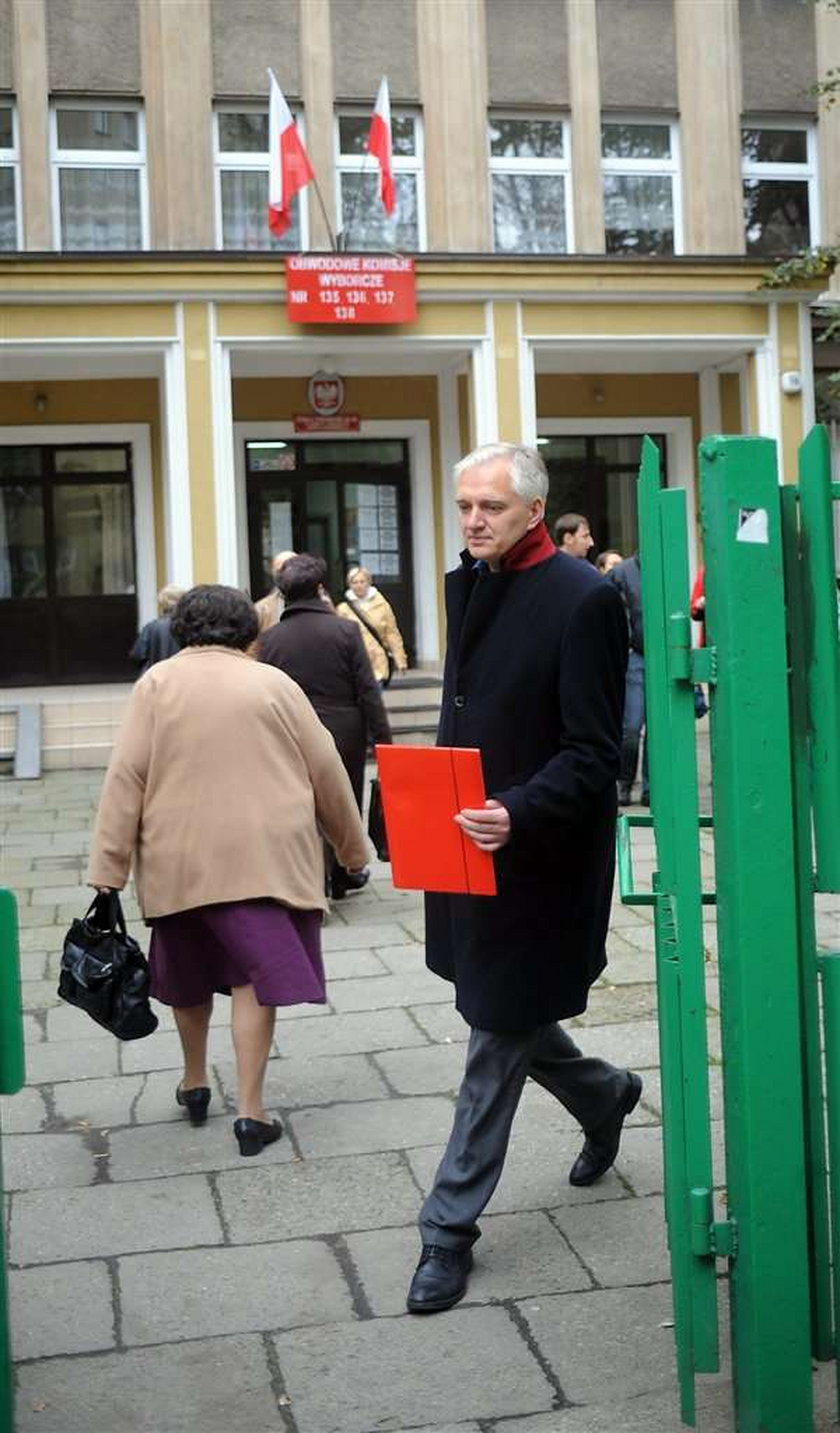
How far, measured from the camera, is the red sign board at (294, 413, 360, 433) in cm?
1988

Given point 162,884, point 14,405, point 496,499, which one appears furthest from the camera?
point 14,405

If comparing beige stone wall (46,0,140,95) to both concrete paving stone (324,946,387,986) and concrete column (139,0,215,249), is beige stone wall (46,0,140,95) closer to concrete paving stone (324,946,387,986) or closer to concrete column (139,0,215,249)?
concrete column (139,0,215,249)

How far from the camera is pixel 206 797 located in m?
4.96

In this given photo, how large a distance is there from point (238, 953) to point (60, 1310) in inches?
52.8

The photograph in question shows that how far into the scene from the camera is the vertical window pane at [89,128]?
17969 millimetres

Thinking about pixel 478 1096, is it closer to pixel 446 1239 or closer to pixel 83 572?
pixel 446 1239

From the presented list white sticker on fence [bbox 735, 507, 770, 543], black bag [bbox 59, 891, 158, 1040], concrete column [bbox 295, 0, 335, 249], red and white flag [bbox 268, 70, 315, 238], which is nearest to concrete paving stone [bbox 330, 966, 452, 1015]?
black bag [bbox 59, 891, 158, 1040]

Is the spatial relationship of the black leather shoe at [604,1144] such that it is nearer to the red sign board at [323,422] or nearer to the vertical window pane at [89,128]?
the vertical window pane at [89,128]

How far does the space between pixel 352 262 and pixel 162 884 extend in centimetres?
1294

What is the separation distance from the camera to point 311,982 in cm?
500

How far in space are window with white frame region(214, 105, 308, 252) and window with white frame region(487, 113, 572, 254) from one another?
2.33 metres

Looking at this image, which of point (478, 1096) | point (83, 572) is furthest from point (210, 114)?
point (478, 1096)

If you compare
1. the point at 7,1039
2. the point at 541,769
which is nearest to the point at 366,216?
the point at 541,769

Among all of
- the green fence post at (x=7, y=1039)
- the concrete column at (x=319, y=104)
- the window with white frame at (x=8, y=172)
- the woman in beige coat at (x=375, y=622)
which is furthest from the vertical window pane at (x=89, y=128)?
the green fence post at (x=7, y=1039)
